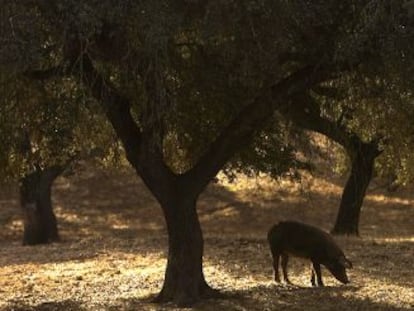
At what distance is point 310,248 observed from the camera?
12445 millimetres

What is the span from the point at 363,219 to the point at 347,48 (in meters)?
22.9

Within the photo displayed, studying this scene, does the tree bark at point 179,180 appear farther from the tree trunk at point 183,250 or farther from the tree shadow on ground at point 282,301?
the tree shadow on ground at point 282,301

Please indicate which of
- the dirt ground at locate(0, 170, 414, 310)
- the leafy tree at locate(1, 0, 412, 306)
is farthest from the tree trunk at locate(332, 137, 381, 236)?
the leafy tree at locate(1, 0, 412, 306)

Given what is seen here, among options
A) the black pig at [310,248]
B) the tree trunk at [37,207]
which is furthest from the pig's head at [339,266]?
the tree trunk at [37,207]

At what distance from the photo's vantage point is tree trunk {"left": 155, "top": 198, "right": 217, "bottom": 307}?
11.2m

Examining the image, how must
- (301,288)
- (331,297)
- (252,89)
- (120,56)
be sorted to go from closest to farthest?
(120,56) → (252,89) → (331,297) → (301,288)

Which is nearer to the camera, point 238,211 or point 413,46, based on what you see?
point 413,46

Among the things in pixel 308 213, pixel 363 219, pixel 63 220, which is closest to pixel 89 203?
pixel 63 220

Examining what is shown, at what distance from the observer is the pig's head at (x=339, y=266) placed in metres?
12.3

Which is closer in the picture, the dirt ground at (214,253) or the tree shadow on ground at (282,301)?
the tree shadow on ground at (282,301)

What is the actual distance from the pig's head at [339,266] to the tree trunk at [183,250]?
7.89 feet

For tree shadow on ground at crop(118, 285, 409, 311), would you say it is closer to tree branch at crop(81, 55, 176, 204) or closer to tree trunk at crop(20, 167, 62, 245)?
tree branch at crop(81, 55, 176, 204)

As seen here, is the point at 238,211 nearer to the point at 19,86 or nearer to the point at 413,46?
the point at 19,86

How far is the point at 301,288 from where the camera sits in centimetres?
1228
